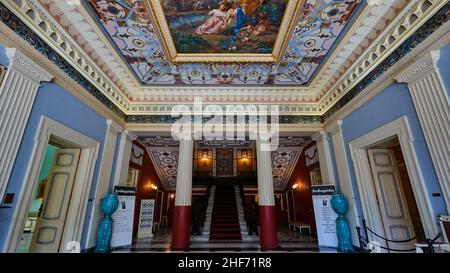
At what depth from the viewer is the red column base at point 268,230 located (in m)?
4.95

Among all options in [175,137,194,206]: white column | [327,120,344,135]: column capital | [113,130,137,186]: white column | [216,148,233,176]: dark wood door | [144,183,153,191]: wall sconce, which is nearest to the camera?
[327,120,344,135]: column capital

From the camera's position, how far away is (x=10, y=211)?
2.67 meters

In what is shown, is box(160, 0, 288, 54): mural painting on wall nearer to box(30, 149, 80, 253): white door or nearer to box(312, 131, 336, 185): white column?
box(312, 131, 336, 185): white column

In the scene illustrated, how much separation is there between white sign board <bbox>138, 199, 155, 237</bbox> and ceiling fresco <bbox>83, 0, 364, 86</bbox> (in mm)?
4430

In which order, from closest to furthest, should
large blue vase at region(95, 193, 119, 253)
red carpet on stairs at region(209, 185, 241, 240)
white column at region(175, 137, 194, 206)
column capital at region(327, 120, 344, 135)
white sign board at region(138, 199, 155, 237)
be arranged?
large blue vase at region(95, 193, 119, 253)
column capital at region(327, 120, 344, 135)
white column at region(175, 137, 194, 206)
red carpet on stairs at region(209, 185, 241, 240)
white sign board at region(138, 199, 155, 237)

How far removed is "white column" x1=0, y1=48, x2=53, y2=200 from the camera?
8.43ft

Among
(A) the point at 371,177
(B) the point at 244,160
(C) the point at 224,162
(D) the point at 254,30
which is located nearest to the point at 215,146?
(C) the point at 224,162

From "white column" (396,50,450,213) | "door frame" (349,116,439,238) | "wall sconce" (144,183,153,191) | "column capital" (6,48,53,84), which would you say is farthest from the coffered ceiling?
"wall sconce" (144,183,153,191)

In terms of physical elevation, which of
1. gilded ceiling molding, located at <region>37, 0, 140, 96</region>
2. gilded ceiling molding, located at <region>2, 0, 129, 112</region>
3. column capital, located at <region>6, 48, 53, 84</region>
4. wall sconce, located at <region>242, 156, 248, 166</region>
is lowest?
column capital, located at <region>6, 48, 53, 84</region>

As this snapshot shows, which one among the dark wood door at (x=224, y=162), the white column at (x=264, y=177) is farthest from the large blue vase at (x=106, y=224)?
the dark wood door at (x=224, y=162)

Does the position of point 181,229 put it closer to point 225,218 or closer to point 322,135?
point 225,218

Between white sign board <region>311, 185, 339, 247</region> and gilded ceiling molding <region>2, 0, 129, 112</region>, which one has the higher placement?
gilded ceiling molding <region>2, 0, 129, 112</region>

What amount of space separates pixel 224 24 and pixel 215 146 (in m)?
5.87

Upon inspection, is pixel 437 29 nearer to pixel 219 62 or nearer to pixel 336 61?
pixel 336 61
